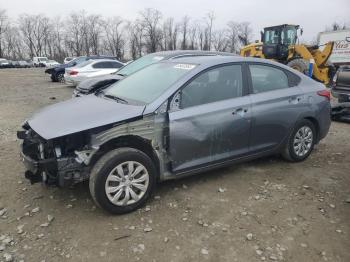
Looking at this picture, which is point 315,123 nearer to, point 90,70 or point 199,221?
point 199,221

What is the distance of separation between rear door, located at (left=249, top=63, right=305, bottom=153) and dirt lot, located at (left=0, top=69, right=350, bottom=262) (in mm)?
526

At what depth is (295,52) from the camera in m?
15.8

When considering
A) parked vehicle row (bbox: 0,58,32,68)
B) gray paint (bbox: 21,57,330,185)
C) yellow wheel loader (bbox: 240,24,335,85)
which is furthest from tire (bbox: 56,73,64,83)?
parked vehicle row (bbox: 0,58,32,68)

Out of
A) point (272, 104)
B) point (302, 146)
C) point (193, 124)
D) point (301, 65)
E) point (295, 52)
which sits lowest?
point (302, 146)

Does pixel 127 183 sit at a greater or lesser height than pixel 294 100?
lesser

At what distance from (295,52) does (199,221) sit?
14221mm

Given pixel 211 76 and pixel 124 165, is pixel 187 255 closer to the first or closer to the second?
pixel 124 165

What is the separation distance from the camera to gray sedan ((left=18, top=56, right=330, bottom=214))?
3.47m

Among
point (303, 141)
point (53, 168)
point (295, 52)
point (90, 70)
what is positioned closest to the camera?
point (53, 168)

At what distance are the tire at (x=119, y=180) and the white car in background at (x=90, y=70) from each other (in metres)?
11.7

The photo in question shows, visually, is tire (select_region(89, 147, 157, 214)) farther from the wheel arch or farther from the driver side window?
the wheel arch

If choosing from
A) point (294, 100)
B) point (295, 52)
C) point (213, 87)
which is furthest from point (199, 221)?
point (295, 52)

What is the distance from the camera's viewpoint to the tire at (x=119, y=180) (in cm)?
342

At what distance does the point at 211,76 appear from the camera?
4.17 m
